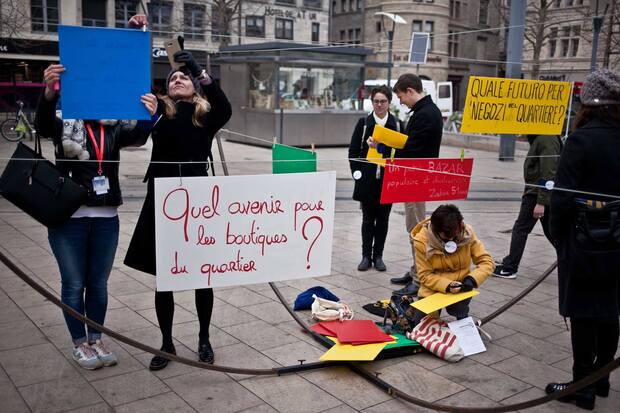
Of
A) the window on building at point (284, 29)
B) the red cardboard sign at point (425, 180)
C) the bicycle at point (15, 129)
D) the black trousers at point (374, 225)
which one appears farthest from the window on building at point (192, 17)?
the red cardboard sign at point (425, 180)

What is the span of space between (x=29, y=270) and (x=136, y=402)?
3.08m

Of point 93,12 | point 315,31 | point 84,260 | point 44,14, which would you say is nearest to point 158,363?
point 84,260

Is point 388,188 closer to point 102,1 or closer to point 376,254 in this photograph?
point 376,254

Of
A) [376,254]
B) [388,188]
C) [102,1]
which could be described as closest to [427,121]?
[388,188]

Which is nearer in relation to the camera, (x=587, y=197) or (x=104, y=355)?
(x=587, y=197)

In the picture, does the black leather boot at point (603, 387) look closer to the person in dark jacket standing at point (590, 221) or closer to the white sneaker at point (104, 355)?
the person in dark jacket standing at point (590, 221)

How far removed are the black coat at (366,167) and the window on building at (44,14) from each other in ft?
82.8

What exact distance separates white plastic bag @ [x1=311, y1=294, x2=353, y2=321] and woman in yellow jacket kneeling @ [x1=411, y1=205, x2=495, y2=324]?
23.2 inches

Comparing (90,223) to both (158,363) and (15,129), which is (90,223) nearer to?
(158,363)

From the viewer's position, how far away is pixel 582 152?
3.42 metres

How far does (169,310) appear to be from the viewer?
4023mm

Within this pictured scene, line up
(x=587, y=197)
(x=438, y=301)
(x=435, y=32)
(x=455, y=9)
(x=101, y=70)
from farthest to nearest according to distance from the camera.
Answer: (x=455, y=9) < (x=435, y=32) < (x=438, y=301) < (x=587, y=197) < (x=101, y=70)

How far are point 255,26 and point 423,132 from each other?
3892 centimetres

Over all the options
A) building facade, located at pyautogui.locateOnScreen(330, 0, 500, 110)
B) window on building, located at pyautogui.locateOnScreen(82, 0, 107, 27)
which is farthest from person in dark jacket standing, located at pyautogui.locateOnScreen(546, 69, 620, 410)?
building facade, located at pyautogui.locateOnScreen(330, 0, 500, 110)
